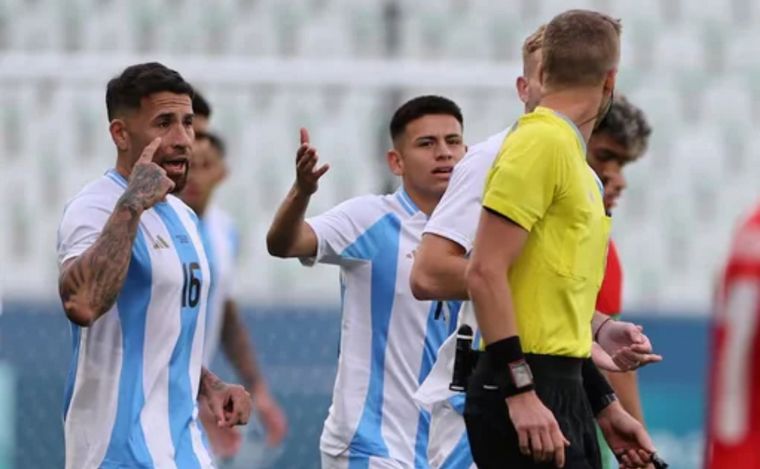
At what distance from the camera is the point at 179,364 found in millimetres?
5738

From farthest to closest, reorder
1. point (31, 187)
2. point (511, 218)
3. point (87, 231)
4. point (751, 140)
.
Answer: point (751, 140) → point (31, 187) → point (87, 231) → point (511, 218)

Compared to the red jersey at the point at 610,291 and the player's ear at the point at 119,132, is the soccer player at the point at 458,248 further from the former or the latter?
the player's ear at the point at 119,132

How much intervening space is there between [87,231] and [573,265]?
1.60m

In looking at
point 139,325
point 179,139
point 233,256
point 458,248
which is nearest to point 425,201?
point 179,139

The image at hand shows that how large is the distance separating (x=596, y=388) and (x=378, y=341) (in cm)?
173

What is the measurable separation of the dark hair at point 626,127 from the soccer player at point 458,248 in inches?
39.4

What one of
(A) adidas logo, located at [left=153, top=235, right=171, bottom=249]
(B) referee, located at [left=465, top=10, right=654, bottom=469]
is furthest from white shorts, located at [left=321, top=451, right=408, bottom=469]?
(B) referee, located at [left=465, top=10, right=654, bottom=469]

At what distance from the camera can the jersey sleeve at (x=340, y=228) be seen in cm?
679

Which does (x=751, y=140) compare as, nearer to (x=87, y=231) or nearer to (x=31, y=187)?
(x=31, y=187)

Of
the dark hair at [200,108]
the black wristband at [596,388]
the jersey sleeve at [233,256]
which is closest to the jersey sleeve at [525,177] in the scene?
the black wristband at [596,388]

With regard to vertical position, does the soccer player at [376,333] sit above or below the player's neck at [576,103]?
below

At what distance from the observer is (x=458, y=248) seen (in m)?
5.22

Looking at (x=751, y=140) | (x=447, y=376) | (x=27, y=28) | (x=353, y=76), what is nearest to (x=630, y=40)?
(x=751, y=140)

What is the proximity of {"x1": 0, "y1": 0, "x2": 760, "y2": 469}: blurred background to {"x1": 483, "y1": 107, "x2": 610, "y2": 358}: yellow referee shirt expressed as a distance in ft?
20.6
